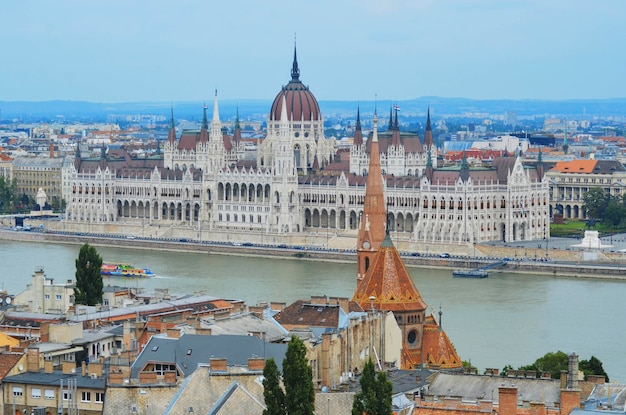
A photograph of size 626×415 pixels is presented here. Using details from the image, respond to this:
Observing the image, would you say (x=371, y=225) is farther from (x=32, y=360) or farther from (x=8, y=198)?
(x=8, y=198)

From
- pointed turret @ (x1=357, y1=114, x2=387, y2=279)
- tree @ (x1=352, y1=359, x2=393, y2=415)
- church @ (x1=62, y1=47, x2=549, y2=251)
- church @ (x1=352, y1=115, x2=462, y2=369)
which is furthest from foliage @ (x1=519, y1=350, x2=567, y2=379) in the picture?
church @ (x1=62, y1=47, x2=549, y2=251)

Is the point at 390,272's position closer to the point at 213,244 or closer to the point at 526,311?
the point at 526,311

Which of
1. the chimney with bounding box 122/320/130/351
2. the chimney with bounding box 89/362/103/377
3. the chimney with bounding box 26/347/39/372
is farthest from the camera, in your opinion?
the chimney with bounding box 122/320/130/351

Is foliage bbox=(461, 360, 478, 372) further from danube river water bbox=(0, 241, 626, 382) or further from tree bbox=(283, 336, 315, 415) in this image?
tree bbox=(283, 336, 315, 415)

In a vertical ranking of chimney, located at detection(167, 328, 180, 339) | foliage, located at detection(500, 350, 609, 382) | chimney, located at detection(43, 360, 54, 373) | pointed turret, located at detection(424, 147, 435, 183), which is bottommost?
pointed turret, located at detection(424, 147, 435, 183)

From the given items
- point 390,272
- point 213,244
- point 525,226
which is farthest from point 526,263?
point 390,272

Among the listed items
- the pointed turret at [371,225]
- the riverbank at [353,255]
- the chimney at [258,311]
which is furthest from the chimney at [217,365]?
the riverbank at [353,255]

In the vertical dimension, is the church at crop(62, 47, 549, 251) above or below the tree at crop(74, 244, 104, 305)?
Answer: below
